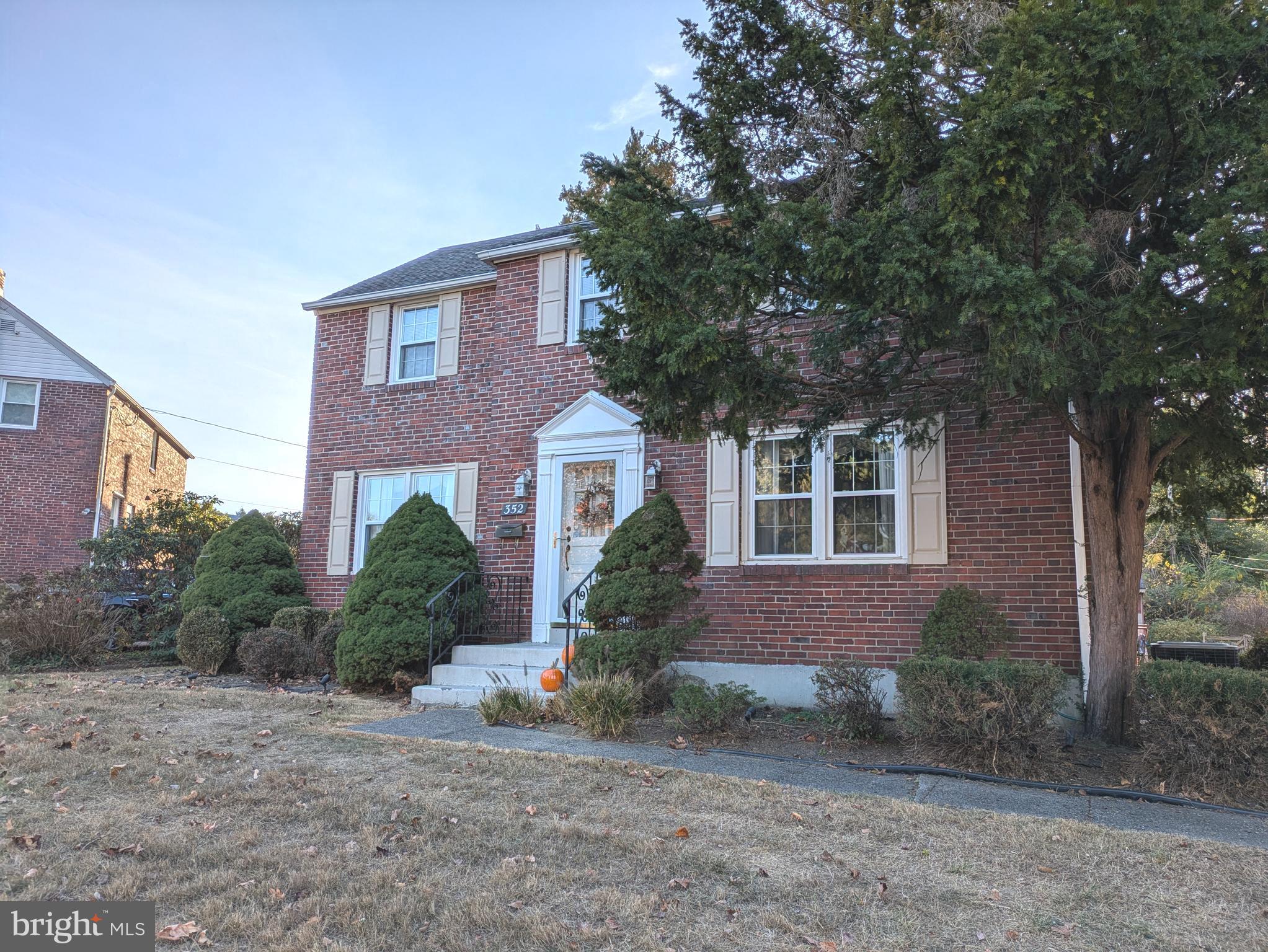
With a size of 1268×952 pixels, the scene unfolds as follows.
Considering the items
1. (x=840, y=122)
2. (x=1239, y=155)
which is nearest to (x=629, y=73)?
(x=840, y=122)

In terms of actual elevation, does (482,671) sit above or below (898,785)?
above

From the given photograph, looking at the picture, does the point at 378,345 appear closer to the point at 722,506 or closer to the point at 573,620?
the point at 573,620

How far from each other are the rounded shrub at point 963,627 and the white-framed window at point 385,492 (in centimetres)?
664

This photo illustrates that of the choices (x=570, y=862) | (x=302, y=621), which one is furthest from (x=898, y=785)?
(x=302, y=621)

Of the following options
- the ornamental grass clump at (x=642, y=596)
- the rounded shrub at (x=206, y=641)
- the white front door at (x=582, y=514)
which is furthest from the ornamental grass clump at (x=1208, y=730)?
the rounded shrub at (x=206, y=641)

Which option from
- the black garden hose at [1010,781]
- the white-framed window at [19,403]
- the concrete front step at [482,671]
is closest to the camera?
the black garden hose at [1010,781]

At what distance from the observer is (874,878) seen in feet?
11.5

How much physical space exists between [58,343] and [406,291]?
12769 millimetres

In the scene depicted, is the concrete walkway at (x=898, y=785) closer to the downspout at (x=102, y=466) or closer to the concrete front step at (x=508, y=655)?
the concrete front step at (x=508, y=655)

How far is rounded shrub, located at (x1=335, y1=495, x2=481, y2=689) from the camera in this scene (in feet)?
29.1

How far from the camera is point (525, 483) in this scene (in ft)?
34.1

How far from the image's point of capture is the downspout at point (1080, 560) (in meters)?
7.31

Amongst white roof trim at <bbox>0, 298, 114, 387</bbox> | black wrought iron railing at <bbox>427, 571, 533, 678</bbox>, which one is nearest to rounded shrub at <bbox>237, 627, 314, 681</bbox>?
black wrought iron railing at <bbox>427, 571, 533, 678</bbox>

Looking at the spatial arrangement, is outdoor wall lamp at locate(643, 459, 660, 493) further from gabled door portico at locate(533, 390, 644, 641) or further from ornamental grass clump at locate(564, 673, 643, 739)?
ornamental grass clump at locate(564, 673, 643, 739)
